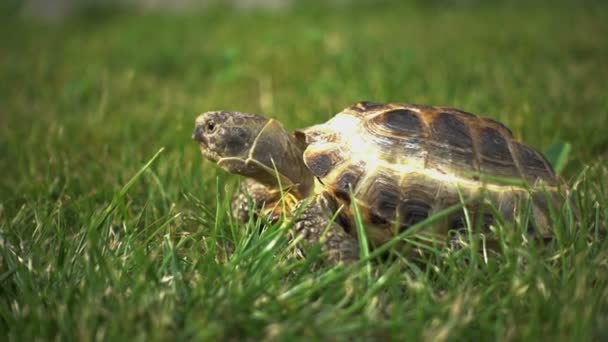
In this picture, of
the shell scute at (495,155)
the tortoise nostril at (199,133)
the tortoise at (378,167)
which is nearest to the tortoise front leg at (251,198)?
the tortoise at (378,167)

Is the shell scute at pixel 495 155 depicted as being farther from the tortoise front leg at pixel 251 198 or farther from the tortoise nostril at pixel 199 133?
the tortoise nostril at pixel 199 133

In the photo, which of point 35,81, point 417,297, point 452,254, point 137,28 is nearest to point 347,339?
→ point 417,297

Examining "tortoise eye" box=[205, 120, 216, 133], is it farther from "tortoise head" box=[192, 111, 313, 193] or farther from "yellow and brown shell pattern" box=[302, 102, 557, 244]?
"yellow and brown shell pattern" box=[302, 102, 557, 244]

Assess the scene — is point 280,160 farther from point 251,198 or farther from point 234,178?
point 234,178

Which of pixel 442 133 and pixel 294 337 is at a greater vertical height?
pixel 442 133

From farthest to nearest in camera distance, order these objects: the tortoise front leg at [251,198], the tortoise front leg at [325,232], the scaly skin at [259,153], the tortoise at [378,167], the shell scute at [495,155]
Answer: the tortoise front leg at [251,198], the scaly skin at [259,153], the shell scute at [495,155], the tortoise at [378,167], the tortoise front leg at [325,232]

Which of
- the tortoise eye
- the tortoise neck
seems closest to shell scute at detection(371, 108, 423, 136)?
the tortoise neck

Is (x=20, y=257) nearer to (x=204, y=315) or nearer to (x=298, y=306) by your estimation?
(x=204, y=315)
